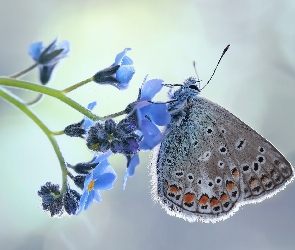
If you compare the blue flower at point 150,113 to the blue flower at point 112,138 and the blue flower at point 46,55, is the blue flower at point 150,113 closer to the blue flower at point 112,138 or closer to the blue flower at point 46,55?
the blue flower at point 112,138

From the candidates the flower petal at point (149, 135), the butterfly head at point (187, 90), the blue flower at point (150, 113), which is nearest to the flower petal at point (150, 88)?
the blue flower at point (150, 113)

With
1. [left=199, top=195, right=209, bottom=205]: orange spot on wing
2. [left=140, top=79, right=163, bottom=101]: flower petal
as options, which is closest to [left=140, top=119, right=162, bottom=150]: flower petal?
[left=140, top=79, right=163, bottom=101]: flower petal

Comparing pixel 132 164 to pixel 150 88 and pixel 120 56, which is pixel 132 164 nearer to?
pixel 150 88

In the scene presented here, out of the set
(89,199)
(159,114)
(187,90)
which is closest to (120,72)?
(159,114)

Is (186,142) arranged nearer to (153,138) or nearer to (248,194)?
(248,194)

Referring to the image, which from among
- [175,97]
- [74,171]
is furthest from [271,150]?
[74,171]

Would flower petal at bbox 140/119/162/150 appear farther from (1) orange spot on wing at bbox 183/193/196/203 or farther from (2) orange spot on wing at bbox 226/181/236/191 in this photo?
(2) orange spot on wing at bbox 226/181/236/191
